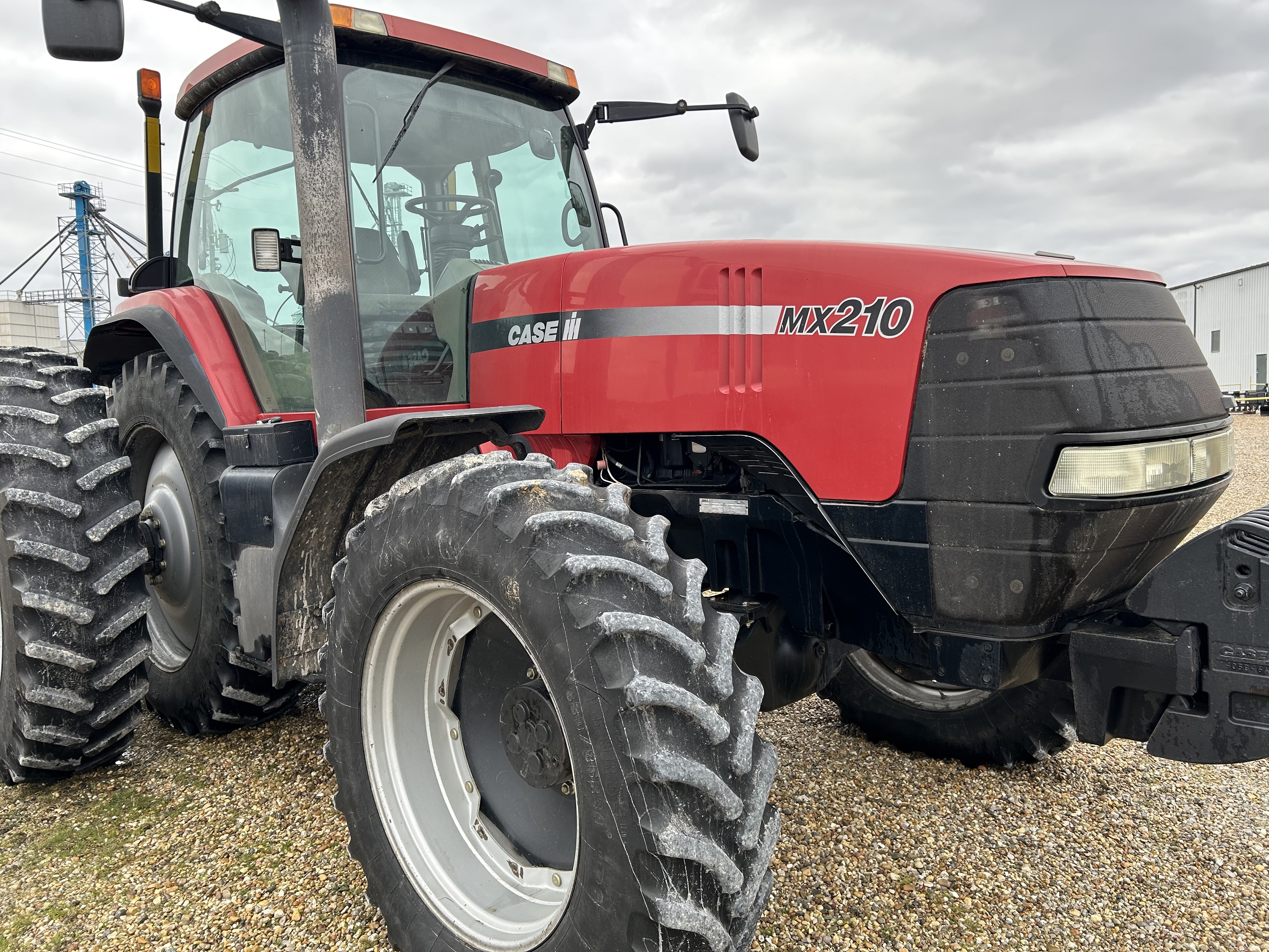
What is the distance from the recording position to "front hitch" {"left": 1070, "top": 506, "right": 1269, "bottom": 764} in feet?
5.56

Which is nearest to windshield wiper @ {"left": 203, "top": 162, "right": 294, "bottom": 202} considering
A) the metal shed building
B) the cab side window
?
the cab side window

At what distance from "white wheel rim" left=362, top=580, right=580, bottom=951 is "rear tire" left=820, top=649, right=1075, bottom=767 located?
4.17 ft

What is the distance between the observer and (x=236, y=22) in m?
2.32

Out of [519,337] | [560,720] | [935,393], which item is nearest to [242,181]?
[519,337]

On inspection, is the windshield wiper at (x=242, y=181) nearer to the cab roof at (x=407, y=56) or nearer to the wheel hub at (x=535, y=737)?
the cab roof at (x=407, y=56)

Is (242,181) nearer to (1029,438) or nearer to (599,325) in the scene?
(599,325)

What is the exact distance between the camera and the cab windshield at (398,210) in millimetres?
2682

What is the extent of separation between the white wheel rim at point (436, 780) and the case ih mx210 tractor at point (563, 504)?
10mm

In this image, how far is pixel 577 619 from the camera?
1.66m

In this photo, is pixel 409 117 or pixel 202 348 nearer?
pixel 409 117

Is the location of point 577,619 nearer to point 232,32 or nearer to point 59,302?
point 232,32

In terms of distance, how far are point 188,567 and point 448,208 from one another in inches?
65.5

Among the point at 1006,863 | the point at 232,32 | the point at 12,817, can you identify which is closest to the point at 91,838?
the point at 12,817

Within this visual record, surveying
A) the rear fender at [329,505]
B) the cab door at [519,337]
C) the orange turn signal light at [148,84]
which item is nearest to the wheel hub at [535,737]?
the rear fender at [329,505]
